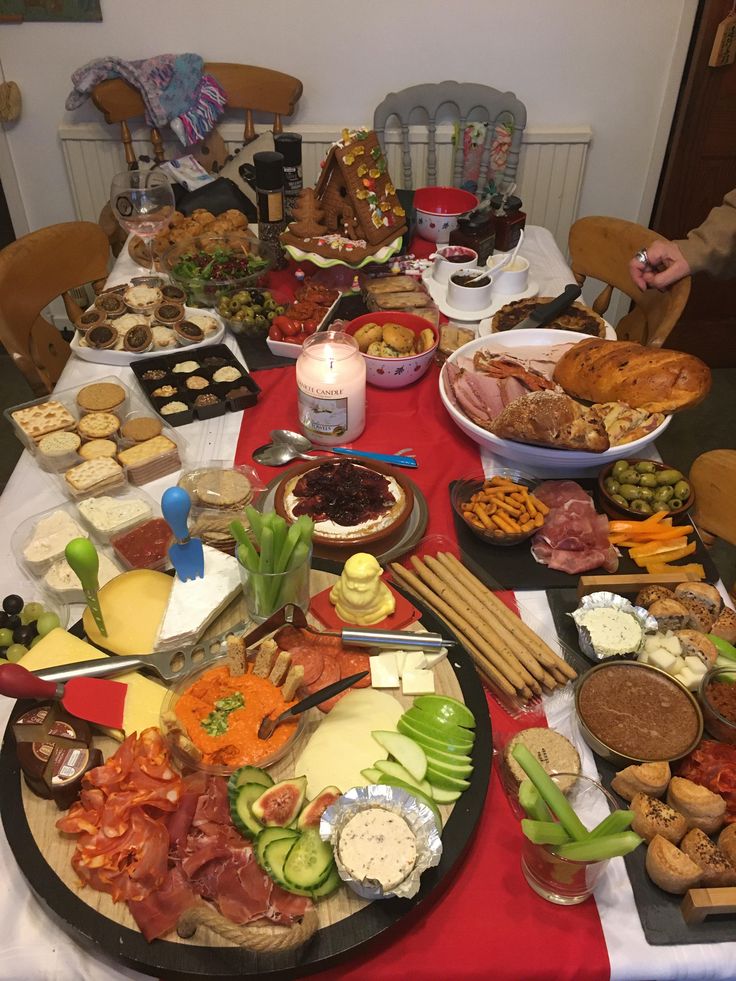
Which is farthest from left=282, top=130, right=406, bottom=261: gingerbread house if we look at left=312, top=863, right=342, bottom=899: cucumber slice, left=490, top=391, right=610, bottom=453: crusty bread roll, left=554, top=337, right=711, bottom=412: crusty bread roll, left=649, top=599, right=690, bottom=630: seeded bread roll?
left=312, top=863, right=342, bottom=899: cucumber slice

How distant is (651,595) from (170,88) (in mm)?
3241

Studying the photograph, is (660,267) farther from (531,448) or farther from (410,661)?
(410,661)

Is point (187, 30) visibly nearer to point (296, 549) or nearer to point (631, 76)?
point (631, 76)

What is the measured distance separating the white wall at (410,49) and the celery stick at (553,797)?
3534 mm

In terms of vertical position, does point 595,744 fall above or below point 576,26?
below

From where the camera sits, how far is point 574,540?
1476 mm

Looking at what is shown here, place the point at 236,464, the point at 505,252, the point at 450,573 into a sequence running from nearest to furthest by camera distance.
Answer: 1. the point at 450,573
2. the point at 236,464
3. the point at 505,252

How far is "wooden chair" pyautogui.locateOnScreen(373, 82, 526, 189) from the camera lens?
3.46m

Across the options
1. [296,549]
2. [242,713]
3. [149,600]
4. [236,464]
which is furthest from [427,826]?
[236,464]

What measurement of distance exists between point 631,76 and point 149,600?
11.6ft

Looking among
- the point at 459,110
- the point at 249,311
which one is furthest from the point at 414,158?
the point at 249,311

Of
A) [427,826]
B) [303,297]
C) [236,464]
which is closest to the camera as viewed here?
[427,826]

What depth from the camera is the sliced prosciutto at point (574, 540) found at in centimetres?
146

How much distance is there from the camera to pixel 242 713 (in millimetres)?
1109
